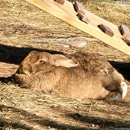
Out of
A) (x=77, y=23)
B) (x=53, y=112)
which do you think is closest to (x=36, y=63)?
(x=53, y=112)

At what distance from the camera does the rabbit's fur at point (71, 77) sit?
750 centimetres

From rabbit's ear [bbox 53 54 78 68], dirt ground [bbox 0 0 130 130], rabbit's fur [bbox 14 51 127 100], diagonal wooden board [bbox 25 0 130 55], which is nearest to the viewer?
dirt ground [bbox 0 0 130 130]

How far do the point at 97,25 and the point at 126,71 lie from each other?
1395 mm

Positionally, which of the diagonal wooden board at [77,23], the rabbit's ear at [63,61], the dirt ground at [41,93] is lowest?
the dirt ground at [41,93]

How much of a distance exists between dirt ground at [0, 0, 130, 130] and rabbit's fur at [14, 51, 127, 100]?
161mm

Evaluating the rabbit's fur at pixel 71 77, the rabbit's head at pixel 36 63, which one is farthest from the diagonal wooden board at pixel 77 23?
the rabbit's head at pixel 36 63

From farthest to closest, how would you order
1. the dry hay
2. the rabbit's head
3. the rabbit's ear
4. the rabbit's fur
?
the rabbit's ear → the rabbit's fur → the rabbit's head → the dry hay

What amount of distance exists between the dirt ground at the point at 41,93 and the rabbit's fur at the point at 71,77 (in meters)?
0.16

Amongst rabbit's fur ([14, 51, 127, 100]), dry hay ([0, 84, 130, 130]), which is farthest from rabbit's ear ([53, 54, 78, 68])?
dry hay ([0, 84, 130, 130])

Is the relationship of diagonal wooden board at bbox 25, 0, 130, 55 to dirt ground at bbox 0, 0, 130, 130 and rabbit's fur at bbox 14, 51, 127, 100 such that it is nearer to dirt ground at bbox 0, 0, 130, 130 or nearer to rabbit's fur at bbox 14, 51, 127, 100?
rabbit's fur at bbox 14, 51, 127, 100

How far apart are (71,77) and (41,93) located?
489mm

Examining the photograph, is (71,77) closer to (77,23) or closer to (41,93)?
(41,93)

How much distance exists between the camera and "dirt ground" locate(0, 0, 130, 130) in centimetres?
632

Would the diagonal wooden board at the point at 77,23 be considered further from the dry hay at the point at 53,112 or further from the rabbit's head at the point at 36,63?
the dry hay at the point at 53,112
